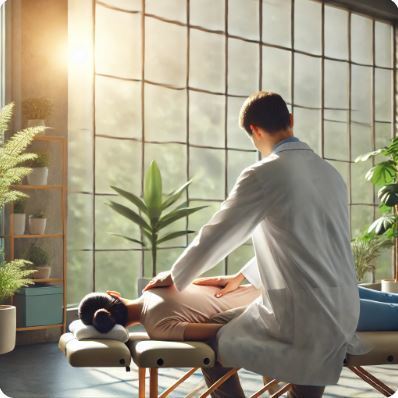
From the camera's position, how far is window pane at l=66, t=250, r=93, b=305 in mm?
5238

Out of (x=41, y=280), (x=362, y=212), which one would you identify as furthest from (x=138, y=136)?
(x=362, y=212)

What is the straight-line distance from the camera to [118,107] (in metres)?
5.61

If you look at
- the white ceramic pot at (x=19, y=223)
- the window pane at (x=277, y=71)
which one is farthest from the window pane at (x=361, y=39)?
the white ceramic pot at (x=19, y=223)

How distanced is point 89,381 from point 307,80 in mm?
4498

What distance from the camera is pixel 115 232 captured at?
219 inches

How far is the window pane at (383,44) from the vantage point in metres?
7.80

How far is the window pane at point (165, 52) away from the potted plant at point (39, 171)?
4.84 ft

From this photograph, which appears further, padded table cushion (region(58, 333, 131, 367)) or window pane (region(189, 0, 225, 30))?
window pane (region(189, 0, 225, 30))

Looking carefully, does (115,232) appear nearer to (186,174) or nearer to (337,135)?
(186,174)

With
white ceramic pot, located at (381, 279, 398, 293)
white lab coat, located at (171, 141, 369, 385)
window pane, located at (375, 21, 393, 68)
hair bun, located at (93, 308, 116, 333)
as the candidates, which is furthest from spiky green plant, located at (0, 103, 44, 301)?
window pane, located at (375, 21, 393, 68)

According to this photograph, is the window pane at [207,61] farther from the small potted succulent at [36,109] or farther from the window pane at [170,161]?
the small potted succulent at [36,109]

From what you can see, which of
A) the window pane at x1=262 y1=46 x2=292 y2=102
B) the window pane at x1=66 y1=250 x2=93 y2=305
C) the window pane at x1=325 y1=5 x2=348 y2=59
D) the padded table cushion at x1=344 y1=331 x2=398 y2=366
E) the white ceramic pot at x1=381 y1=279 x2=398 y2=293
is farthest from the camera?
the window pane at x1=325 y1=5 x2=348 y2=59

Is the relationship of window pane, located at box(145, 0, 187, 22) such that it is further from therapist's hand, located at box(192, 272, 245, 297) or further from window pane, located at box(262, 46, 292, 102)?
therapist's hand, located at box(192, 272, 245, 297)

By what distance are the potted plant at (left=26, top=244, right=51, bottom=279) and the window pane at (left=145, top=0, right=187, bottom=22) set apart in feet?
7.86
